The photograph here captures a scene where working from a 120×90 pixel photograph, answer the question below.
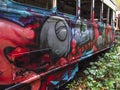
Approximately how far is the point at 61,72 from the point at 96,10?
12.3ft

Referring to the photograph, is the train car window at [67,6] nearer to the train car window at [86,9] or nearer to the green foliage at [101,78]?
the train car window at [86,9]

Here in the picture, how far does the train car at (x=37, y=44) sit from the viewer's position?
8.90 feet

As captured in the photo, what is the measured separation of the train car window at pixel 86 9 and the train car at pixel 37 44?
48.5 inches

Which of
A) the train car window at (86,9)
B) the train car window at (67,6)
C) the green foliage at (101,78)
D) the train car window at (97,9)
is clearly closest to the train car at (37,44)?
the green foliage at (101,78)

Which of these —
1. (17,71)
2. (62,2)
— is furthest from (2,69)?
(62,2)

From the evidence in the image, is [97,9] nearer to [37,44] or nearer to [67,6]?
[67,6]

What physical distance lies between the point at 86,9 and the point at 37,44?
12.9 feet

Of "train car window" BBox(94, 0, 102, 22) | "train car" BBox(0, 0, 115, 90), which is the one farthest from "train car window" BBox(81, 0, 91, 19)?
"train car" BBox(0, 0, 115, 90)

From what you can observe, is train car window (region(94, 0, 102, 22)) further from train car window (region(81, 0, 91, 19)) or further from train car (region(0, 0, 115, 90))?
train car (region(0, 0, 115, 90))

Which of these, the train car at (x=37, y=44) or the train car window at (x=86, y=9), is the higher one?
the train car window at (x=86, y=9)

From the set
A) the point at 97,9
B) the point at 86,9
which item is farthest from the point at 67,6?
the point at 97,9

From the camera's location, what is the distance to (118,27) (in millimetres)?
14000

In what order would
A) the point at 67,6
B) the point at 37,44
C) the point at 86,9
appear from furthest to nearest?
the point at 86,9 < the point at 67,6 < the point at 37,44

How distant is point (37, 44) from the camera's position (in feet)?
11.1
